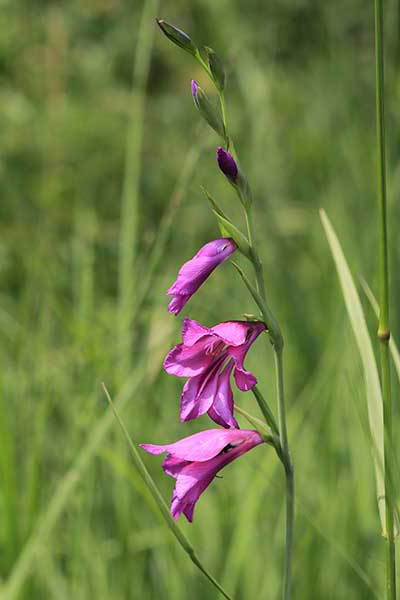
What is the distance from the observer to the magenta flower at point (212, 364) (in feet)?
2.55

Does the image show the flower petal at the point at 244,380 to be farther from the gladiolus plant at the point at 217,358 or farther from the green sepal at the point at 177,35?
the green sepal at the point at 177,35

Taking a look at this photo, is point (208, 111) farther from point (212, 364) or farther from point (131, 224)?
point (131, 224)

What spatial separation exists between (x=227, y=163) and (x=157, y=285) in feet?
5.33

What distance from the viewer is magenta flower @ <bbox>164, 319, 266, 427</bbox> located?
30.6 inches

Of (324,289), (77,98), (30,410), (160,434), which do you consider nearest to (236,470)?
(160,434)

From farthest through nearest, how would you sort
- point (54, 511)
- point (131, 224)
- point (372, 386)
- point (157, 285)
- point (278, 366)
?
point (157, 285) → point (131, 224) → point (54, 511) → point (372, 386) → point (278, 366)

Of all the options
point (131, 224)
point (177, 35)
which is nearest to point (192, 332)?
point (177, 35)

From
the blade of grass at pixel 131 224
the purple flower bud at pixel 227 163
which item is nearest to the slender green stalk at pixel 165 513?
the purple flower bud at pixel 227 163

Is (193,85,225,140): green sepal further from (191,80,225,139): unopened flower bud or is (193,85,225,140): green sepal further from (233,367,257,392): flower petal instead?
(233,367,257,392): flower petal

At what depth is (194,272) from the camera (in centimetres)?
78

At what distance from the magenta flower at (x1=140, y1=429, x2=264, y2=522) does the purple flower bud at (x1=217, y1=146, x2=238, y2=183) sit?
0.74 feet

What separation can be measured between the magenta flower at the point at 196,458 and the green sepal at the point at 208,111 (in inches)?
10.2

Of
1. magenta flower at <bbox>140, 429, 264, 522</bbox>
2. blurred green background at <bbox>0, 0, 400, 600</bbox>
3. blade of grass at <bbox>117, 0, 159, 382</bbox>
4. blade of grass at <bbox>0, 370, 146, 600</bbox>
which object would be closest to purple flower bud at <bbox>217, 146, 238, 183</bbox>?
magenta flower at <bbox>140, 429, 264, 522</bbox>

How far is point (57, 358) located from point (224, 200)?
1163 millimetres
